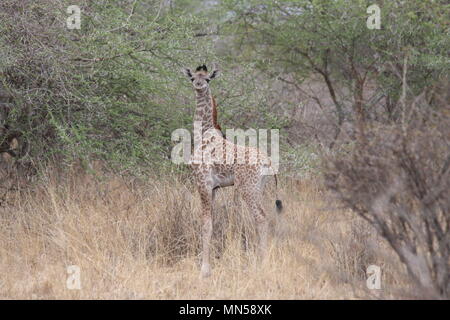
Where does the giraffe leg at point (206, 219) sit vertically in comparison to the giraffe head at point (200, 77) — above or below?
below

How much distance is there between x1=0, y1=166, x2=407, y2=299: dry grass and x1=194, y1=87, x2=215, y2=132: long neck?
93 cm

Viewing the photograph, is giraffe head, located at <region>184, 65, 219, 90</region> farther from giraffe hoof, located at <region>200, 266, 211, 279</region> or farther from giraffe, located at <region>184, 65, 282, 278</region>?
giraffe hoof, located at <region>200, 266, 211, 279</region>

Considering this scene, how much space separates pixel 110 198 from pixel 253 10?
19.8ft

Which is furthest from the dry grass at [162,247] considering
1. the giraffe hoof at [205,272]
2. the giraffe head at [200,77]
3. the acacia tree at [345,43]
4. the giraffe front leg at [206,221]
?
the acacia tree at [345,43]

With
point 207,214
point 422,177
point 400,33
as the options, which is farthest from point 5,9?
point 400,33

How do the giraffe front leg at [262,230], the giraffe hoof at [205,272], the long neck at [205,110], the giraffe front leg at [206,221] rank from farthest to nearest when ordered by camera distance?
the long neck at [205,110] → the giraffe front leg at [262,230] → the giraffe front leg at [206,221] → the giraffe hoof at [205,272]

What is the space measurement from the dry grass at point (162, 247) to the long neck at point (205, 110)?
93 cm

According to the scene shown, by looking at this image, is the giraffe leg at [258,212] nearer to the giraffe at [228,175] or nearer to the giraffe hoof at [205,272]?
the giraffe at [228,175]

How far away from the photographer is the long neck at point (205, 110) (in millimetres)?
7117

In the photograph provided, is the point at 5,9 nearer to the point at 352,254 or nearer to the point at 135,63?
the point at 135,63

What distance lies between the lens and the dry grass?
19.9 ft

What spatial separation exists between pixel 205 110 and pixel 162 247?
1.41 m

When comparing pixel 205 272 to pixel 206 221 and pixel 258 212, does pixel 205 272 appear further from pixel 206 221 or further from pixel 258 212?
pixel 258 212

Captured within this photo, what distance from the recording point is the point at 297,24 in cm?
1260
